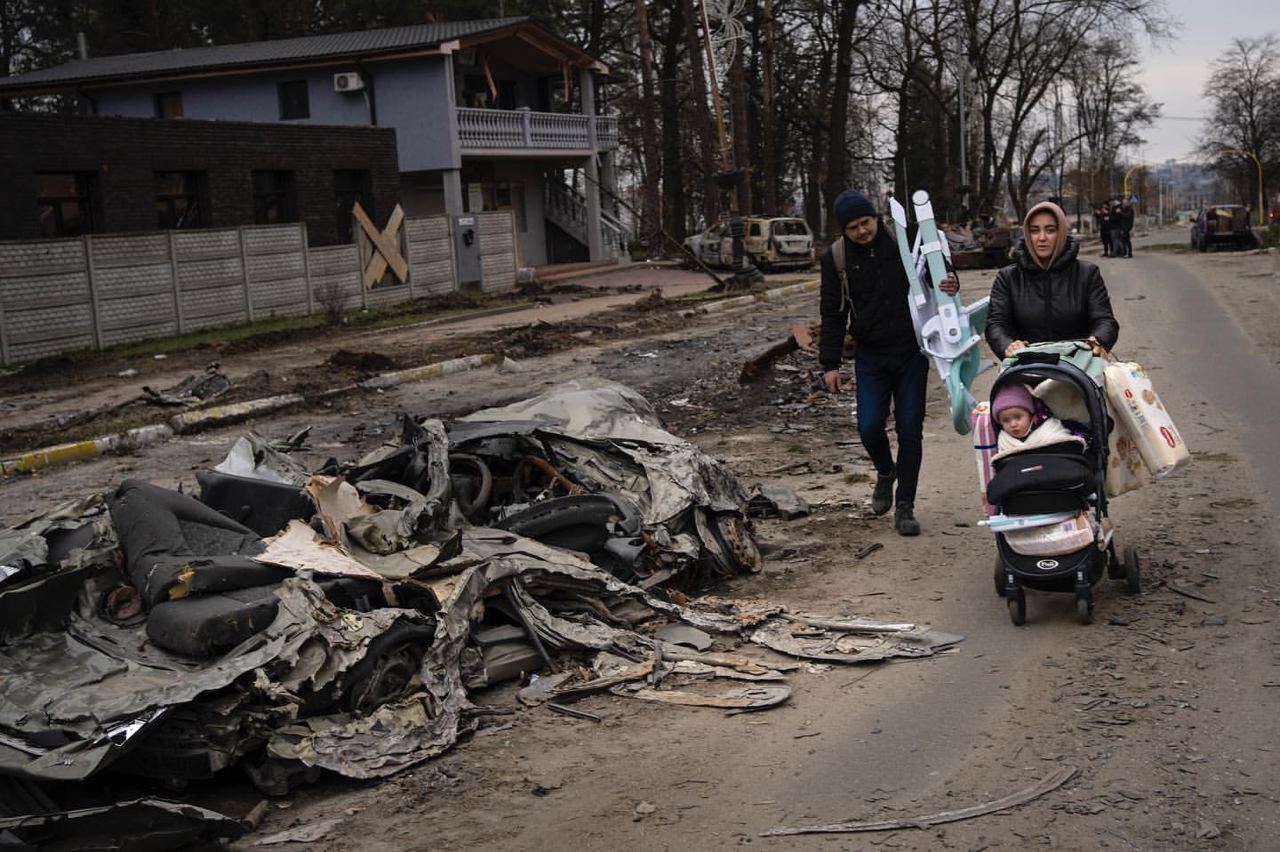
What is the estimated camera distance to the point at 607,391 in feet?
29.7

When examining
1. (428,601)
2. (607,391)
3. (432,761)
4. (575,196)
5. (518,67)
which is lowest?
(432,761)

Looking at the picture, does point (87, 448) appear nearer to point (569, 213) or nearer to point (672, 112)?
point (569, 213)

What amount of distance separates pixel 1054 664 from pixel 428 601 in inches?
109

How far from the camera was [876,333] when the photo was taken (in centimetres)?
815

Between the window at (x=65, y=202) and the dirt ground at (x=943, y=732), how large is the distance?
855 inches

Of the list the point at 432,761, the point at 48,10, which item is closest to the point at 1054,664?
the point at 432,761

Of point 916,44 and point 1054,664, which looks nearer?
point 1054,664

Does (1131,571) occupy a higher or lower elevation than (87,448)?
lower

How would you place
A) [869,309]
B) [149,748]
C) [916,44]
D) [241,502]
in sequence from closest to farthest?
[149,748] → [241,502] → [869,309] → [916,44]

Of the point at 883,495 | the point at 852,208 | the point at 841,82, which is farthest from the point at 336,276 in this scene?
the point at 841,82

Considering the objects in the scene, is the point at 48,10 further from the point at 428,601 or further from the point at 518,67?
the point at 428,601

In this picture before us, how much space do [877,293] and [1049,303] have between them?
1.42 m

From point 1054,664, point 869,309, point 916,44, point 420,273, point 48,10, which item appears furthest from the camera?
point 916,44

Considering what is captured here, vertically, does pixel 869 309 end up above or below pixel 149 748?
above
